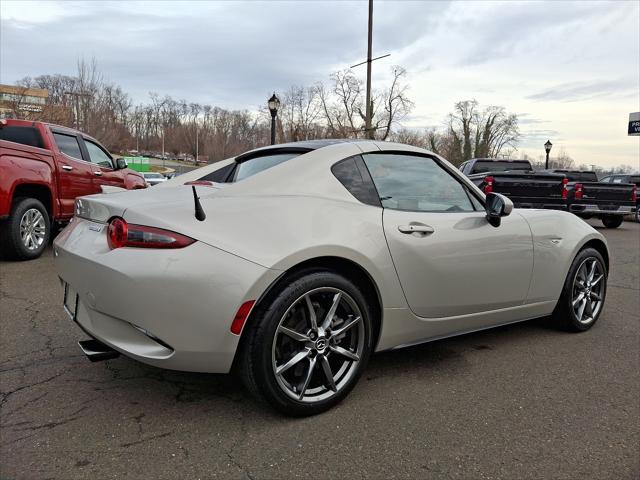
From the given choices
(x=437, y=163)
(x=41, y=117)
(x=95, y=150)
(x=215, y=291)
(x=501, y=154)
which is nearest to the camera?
(x=215, y=291)

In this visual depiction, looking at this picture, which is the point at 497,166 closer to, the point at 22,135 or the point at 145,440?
the point at 22,135

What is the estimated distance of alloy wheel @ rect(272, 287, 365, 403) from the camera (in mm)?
2484

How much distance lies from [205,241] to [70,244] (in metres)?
0.90

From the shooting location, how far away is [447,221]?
3066 mm

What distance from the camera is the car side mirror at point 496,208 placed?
127 inches

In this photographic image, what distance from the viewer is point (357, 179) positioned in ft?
9.45

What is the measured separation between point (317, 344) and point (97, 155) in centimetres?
702

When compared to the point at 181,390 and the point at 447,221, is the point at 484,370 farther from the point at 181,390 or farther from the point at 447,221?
the point at 181,390

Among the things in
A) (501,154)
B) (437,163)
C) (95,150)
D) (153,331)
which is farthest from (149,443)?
(501,154)

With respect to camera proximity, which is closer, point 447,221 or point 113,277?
point 113,277

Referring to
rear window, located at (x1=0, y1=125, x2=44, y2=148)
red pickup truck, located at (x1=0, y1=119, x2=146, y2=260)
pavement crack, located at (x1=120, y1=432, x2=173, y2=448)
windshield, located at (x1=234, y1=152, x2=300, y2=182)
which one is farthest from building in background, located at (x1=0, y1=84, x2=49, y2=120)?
pavement crack, located at (x1=120, y1=432, x2=173, y2=448)

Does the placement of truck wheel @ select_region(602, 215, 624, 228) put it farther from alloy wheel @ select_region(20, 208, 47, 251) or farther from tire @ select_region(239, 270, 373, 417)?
alloy wheel @ select_region(20, 208, 47, 251)

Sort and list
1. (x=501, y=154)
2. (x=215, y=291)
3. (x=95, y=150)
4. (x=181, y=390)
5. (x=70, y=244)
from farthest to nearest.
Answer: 1. (x=501, y=154)
2. (x=95, y=150)
3. (x=181, y=390)
4. (x=70, y=244)
5. (x=215, y=291)

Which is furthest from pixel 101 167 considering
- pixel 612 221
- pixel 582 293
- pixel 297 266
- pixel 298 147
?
pixel 612 221
